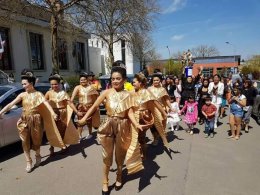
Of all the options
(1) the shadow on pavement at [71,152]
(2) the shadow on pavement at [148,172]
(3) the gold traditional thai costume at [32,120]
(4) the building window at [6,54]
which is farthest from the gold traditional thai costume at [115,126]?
(4) the building window at [6,54]

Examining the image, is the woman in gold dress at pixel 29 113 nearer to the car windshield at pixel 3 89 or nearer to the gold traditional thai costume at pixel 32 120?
the gold traditional thai costume at pixel 32 120

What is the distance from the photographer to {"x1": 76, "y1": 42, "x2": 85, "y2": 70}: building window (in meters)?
27.7

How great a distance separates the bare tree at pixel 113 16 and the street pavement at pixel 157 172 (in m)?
9.59

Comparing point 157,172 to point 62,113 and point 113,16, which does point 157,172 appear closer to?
point 62,113

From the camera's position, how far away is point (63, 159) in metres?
6.04

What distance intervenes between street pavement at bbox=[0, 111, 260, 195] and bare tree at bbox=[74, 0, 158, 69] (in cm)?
959

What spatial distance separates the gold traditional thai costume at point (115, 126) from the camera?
4219mm

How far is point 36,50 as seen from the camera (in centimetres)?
2117

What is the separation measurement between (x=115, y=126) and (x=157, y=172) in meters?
1.54

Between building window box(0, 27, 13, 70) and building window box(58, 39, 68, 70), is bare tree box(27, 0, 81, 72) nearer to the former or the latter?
building window box(0, 27, 13, 70)

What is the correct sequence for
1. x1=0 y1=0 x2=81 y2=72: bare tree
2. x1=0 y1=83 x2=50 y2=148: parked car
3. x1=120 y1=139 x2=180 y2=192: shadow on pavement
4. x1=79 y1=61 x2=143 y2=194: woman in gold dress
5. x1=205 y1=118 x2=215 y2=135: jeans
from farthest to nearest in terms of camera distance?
x1=0 y1=0 x2=81 y2=72: bare tree
x1=205 y1=118 x2=215 y2=135: jeans
x1=0 y1=83 x2=50 y2=148: parked car
x1=120 y1=139 x2=180 y2=192: shadow on pavement
x1=79 y1=61 x2=143 y2=194: woman in gold dress

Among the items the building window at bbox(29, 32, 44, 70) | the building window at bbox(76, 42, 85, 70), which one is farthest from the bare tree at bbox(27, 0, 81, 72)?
the building window at bbox(76, 42, 85, 70)

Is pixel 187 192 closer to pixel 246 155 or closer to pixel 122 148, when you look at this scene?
pixel 122 148

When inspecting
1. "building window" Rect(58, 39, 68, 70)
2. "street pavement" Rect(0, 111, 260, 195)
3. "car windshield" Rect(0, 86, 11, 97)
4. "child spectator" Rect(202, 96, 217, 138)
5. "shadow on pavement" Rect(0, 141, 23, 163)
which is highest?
"building window" Rect(58, 39, 68, 70)
